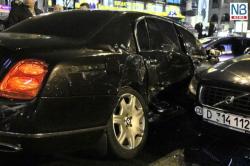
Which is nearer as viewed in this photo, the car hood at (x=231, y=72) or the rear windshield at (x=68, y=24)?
the car hood at (x=231, y=72)

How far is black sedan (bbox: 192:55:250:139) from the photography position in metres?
3.76

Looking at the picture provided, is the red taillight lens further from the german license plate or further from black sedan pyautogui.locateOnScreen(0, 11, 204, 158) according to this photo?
the german license plate

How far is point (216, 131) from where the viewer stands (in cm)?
400

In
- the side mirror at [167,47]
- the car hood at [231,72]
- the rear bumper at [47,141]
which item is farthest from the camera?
the side mirror at [167,47]

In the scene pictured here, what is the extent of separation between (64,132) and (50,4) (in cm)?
1733

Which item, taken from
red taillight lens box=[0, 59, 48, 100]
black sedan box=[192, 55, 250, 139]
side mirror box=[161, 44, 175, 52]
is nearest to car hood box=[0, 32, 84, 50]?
red taillight lens box=[0, 59, 48, 100]

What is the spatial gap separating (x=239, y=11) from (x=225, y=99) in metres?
13.0

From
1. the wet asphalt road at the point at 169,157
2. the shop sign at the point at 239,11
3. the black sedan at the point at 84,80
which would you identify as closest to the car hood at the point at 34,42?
the black sedan at the point at 84,80

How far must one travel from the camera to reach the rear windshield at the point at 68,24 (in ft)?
13.8

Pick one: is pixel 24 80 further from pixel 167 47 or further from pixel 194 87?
pixel 167 47

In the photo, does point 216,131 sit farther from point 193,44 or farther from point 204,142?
point 193,44

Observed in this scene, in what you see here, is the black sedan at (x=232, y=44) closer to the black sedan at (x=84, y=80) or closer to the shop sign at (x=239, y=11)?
the shop sign at (x=239, y=11)

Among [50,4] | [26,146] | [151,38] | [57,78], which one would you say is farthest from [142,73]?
[50,4]

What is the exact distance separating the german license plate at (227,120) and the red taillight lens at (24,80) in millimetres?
1522
